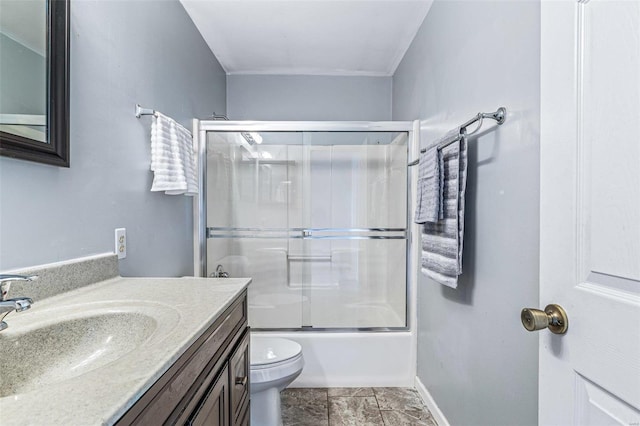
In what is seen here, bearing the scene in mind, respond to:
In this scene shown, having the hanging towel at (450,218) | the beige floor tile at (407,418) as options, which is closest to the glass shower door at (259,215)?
the beige floor tile at (407,418)

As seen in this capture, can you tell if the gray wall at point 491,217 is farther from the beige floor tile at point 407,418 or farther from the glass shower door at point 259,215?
the glass shower door at point 259,215

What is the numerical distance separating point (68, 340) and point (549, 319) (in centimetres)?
110

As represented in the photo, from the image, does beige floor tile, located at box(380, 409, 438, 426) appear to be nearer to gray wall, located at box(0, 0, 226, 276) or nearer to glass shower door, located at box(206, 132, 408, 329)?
glass shower door, located at box(206, 132, 408, 329)

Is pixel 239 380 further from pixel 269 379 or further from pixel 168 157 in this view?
pixel 168 157

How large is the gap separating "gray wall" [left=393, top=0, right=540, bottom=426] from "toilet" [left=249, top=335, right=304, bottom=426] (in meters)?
0.82

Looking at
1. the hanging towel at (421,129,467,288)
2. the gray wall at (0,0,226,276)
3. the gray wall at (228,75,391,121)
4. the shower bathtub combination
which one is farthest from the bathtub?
the gray wall at (228,75,391,121)

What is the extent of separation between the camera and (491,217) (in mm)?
1216

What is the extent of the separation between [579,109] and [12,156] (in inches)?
51.3

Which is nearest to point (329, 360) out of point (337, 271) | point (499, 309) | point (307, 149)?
point (337, 271)

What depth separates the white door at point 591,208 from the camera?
498 millimetres

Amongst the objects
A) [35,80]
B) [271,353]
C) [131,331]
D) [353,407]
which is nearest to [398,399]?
[353,407]

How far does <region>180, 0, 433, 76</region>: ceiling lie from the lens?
1878mm

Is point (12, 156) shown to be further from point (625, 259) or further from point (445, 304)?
point (445, 304)

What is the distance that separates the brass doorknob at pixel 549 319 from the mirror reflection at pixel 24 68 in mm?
1319
